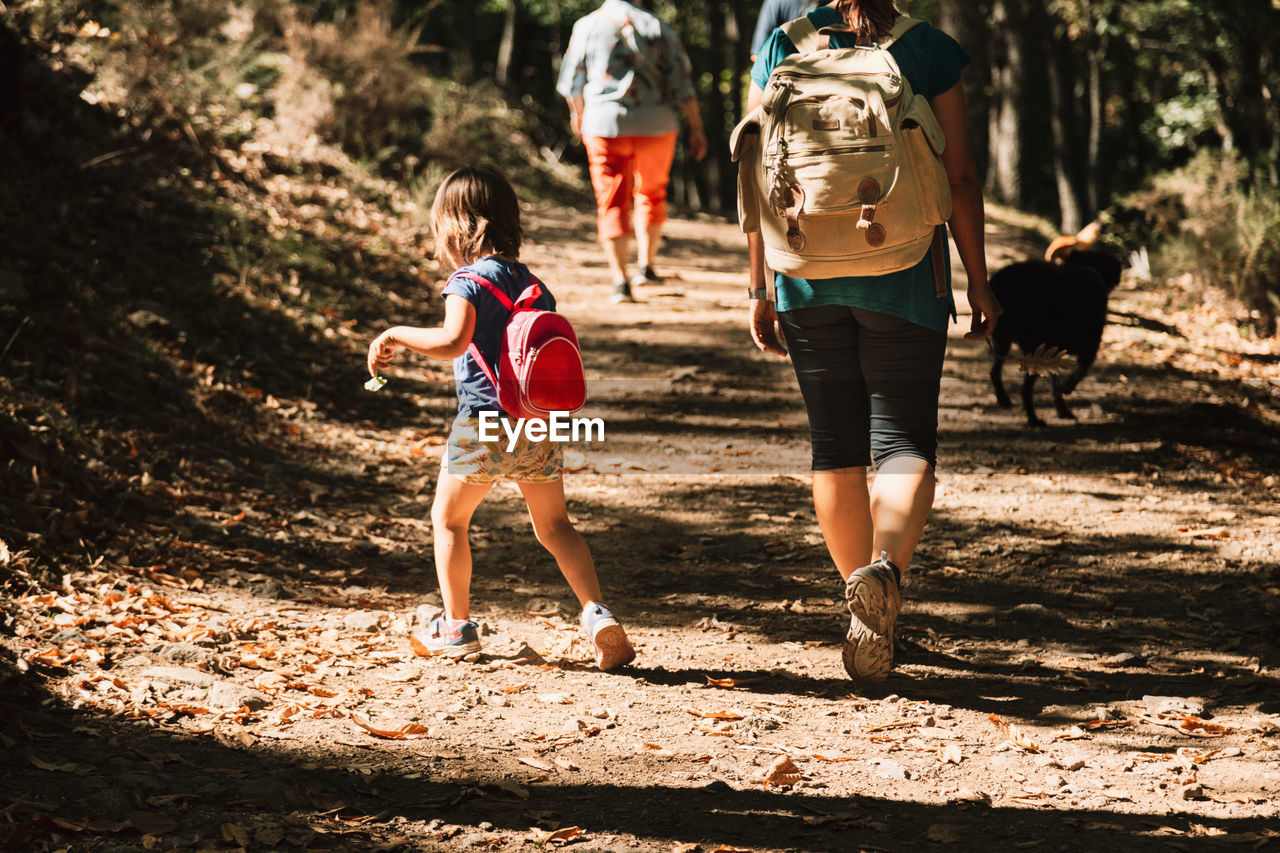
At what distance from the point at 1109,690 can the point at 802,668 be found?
38.1 inches

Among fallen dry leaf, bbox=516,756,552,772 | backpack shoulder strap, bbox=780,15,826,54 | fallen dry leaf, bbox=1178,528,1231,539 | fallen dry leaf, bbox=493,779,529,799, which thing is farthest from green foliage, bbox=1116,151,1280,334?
fallen dry leaf, bbox=493,779,529,799

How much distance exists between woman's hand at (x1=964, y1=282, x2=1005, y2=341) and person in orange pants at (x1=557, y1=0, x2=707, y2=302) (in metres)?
4.64

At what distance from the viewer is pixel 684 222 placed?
42.6ft

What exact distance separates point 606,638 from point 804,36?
6.39 feet

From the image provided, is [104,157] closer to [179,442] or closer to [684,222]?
[179,442]

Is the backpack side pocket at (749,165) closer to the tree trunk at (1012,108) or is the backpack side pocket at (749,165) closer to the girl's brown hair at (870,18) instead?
the girl's brown hair at (870,18)

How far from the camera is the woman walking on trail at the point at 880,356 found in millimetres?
3176

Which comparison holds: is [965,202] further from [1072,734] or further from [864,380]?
[1072,734]

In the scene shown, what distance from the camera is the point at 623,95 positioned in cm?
757

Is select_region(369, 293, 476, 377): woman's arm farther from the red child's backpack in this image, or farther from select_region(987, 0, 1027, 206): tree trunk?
select_region(987, 0, 1027, 206): tree trunk

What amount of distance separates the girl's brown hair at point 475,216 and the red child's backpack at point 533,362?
0.15 metres

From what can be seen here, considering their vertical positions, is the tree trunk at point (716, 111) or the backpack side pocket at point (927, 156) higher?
the tree trunk at point (716, 111)

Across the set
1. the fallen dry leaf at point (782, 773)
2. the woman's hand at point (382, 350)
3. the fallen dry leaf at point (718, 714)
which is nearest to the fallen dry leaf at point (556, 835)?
the fallen dry leaf at point (782, 773)

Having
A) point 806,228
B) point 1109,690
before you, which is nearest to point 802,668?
point 1109,690
